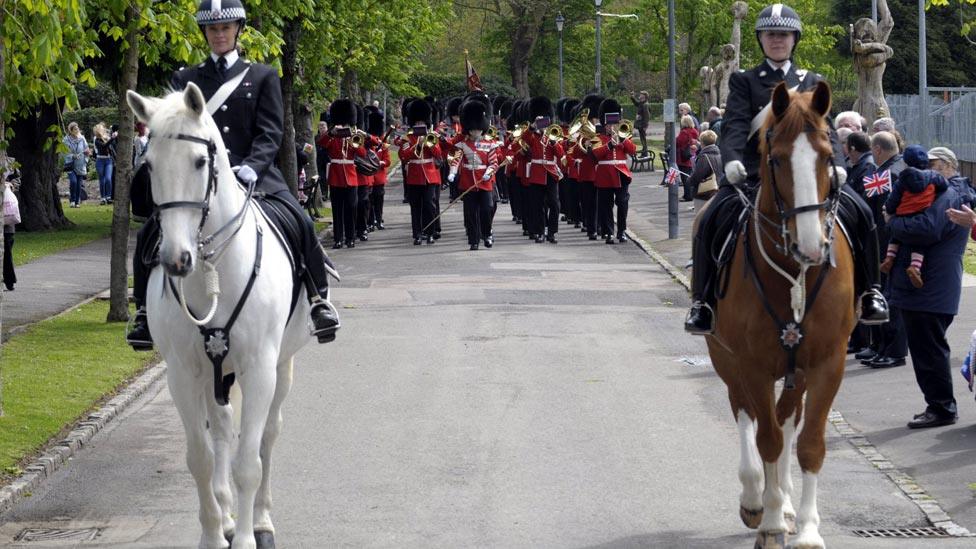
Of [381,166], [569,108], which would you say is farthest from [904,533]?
[569,108]

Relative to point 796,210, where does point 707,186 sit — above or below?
below

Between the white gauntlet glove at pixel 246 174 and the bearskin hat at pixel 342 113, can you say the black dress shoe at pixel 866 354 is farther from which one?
the bearskin hat at pixel 342 113

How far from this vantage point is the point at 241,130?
845 centimetres

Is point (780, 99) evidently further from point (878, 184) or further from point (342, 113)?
point (342, 113)

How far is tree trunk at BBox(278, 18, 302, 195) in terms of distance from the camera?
30.1m

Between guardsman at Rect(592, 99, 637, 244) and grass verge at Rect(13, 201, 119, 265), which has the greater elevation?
guardsman at Rect(592, 99, 637, 244)

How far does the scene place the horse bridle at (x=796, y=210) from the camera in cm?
712

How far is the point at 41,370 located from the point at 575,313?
6.81 metres

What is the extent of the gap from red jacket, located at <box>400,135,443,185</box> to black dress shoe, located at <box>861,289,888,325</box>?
67.4 feet

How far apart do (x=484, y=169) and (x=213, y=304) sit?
20.4 metres

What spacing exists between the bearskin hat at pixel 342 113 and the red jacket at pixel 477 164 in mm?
2379

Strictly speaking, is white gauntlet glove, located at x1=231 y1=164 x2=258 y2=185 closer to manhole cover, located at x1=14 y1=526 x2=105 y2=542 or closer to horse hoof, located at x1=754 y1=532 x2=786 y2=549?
manhole cover, located at x1=14 y1=526 x2=105 y2=542

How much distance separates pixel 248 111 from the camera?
8.41 metres

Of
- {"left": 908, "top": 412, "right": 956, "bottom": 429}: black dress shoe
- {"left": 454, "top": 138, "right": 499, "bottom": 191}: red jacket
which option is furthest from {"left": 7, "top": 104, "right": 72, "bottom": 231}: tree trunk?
{"left": 908, "top": 412, "right": 956, "bottom": 429}: black dress shoe
